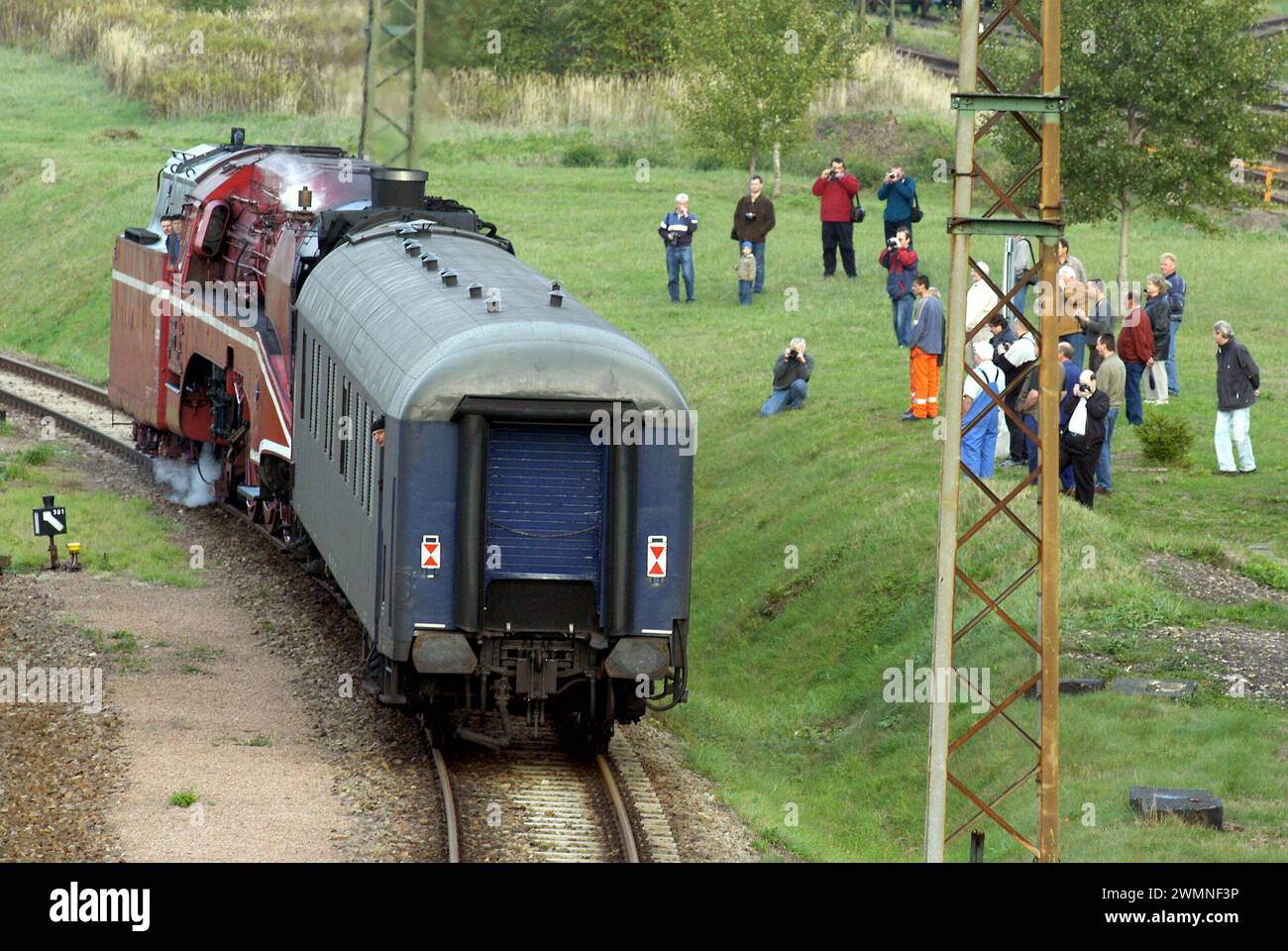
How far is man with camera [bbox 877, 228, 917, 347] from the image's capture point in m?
27.6

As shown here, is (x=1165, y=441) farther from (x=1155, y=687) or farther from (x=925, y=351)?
(x=1155, y=687)

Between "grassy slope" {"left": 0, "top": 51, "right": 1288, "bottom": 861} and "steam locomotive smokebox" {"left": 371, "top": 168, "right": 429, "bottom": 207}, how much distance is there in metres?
5.53

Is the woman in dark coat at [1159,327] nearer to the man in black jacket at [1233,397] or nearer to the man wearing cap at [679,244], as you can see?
the man in black jacket at [1233,397]

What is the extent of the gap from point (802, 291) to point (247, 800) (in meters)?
20.4

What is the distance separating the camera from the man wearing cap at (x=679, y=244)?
31531mm

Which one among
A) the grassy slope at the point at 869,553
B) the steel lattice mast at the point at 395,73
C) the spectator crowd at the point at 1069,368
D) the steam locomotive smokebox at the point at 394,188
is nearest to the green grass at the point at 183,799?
the grassy slope at the point at 869,553

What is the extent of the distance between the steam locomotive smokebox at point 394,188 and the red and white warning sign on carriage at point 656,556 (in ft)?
24.6

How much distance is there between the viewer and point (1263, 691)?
52.5 ft

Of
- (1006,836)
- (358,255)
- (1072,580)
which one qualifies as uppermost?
(358,255)

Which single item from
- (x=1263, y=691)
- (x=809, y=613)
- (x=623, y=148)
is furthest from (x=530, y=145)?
(x=1263, y=691)

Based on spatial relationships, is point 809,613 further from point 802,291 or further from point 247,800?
point 802,291

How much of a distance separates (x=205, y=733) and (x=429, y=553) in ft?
10.3

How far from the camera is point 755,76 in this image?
126 feet

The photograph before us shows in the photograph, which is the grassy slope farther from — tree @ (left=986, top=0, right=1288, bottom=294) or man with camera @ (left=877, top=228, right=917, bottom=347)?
tree @ (left=986, top=0, right=1288, bottom=294)
